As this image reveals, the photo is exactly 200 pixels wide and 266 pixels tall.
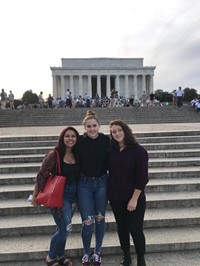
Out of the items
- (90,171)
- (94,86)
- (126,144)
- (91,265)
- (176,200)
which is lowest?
(91,265)

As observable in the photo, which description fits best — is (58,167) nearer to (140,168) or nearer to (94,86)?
Answer: (140,168)

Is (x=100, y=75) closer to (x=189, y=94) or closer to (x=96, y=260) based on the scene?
(x=189, y=94)

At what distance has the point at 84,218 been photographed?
3.79 meters

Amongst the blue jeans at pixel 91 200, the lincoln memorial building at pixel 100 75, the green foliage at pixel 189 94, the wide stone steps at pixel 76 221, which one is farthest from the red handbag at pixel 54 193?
the green foliage at pixel 189 94

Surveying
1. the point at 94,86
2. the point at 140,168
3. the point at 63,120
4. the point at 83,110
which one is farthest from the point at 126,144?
the point at 94,86

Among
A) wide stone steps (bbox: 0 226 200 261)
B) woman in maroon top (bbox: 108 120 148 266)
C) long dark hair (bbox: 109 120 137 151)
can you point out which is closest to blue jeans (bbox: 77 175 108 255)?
woman in maroon top (bbox: 108 120 148 266)

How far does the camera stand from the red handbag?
3623 mm

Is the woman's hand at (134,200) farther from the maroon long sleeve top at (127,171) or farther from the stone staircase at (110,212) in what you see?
the stone staircase at (110,212)

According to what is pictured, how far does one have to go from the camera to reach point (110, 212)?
5500mm

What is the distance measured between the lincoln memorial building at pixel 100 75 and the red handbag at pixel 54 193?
233 ft

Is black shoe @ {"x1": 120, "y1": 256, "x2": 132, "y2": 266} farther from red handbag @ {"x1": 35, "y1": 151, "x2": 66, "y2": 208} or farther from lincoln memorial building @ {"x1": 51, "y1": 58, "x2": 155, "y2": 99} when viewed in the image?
lincoln memorial building @ {"x1": 51, "y1": 58, "x2": 155, "y2": 99}

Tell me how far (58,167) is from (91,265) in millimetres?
1448

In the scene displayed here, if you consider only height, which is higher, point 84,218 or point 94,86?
point 94,86

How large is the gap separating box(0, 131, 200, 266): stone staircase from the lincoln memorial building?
6746cm
